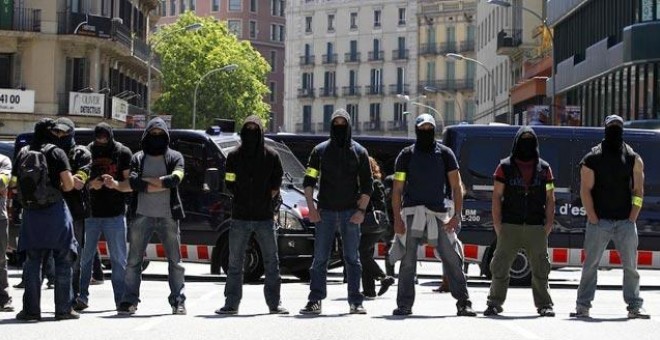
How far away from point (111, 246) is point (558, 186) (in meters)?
8.89

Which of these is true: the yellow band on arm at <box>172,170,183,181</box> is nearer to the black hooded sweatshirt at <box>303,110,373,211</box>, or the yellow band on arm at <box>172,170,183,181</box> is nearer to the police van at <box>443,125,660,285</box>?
the black hooded sweatshirt at <box>303,110,373,211</box>

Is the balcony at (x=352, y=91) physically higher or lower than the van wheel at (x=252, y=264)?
higher

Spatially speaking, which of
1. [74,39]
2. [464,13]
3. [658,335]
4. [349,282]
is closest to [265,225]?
[349,282]

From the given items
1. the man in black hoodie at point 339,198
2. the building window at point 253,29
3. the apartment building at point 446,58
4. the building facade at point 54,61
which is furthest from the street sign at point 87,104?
the building window at point 253,29

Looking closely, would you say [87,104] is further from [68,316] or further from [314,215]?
[68,316]

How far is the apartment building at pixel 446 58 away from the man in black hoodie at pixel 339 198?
364 feet

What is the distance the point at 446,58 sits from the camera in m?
132

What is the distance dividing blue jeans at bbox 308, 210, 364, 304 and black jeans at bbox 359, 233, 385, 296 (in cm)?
261

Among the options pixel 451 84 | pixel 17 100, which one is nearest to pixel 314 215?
pixel 17 100

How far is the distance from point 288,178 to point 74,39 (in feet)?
136

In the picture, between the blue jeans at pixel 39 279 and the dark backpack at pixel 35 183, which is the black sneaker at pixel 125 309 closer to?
the blue jeans at pixel 39 279

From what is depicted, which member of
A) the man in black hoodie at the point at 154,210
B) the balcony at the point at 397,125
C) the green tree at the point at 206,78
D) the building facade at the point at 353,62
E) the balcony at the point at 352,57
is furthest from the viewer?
the balcony at the point at 352,57

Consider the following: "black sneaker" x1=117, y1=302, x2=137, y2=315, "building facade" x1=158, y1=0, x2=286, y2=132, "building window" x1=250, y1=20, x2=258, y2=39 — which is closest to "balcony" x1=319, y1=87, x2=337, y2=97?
"building facade" x1=158, y1=0, x2=286, y2=132

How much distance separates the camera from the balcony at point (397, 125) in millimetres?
135625
